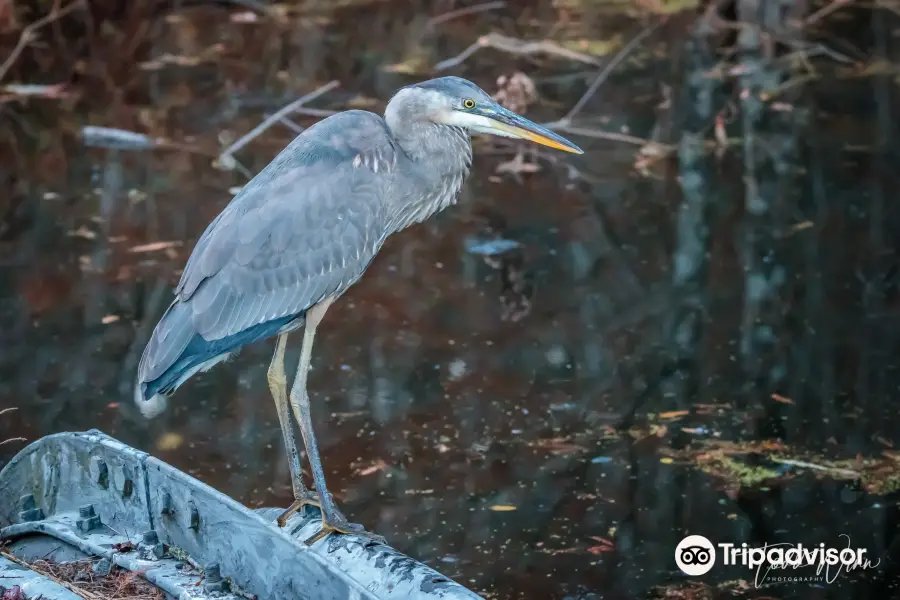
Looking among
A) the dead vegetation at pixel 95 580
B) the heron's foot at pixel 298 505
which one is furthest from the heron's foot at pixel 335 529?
the dead vegetation at pixel 95 580

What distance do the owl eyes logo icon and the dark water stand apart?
5 cm

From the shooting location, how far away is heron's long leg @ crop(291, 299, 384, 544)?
438 cm

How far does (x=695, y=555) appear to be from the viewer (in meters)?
5.39

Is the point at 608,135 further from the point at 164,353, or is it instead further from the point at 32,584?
→ the point at 32,584

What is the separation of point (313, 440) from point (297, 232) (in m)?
0.74

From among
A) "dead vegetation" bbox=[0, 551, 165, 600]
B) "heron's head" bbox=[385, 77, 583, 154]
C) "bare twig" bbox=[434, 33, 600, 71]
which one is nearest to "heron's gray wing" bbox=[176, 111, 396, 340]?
"heron's head" bbox=[385, 77, 583, 154]

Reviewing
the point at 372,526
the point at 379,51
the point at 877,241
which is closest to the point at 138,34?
the point at 379,51

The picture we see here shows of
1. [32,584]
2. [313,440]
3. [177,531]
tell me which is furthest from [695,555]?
[32,584]

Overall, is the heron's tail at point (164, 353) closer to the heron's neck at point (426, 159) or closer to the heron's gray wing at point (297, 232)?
the heron's gray wing at point (297, 232)

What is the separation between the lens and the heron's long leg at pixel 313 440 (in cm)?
438

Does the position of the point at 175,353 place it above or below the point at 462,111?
below

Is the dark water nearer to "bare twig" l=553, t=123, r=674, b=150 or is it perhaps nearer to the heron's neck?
"bare twig" l=553, t=123, r=674, b=150

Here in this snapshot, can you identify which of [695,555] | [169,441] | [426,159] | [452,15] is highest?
[426,159]

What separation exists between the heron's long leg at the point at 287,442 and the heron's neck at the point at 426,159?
0.71m
